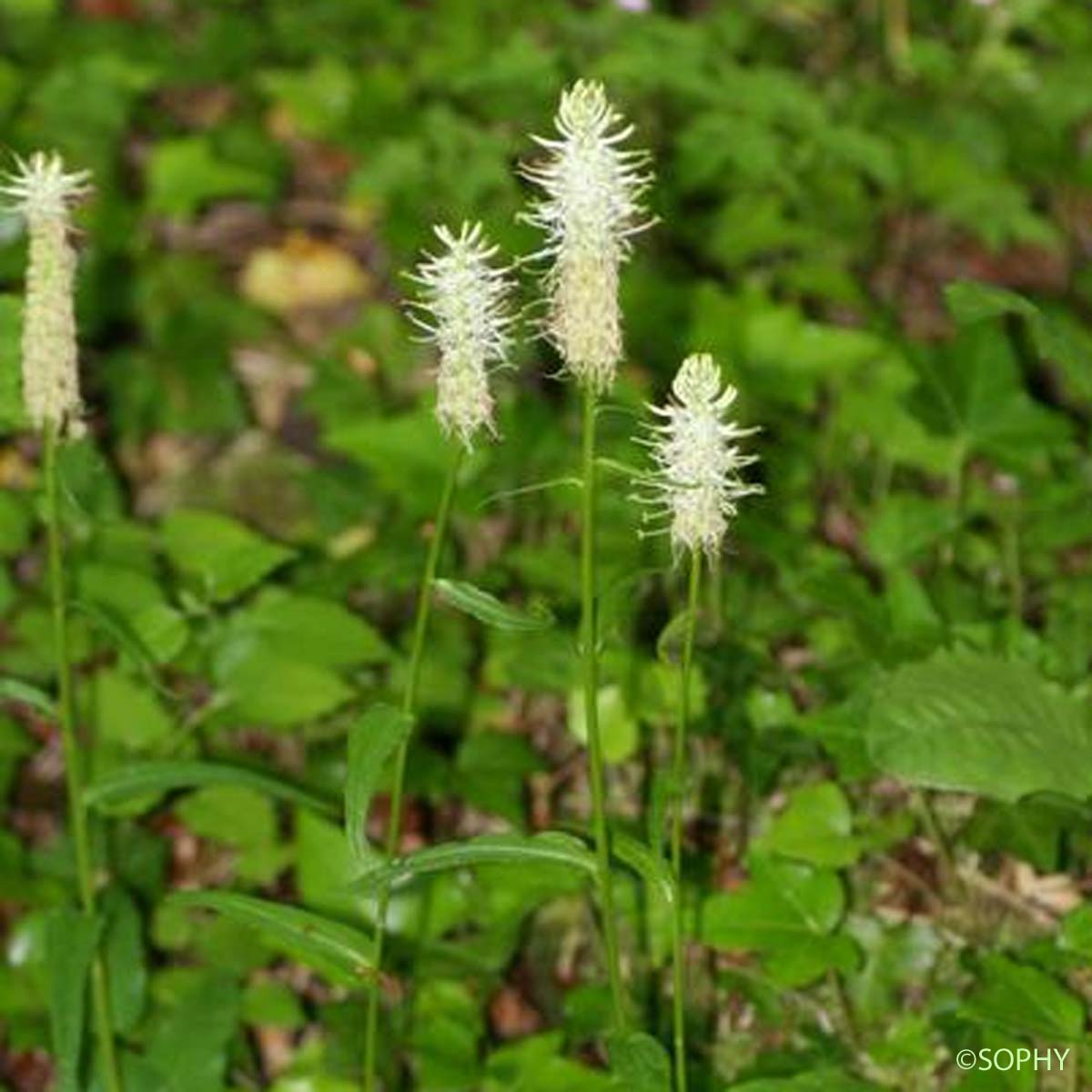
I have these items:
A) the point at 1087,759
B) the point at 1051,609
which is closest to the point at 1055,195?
the point at 1051,609

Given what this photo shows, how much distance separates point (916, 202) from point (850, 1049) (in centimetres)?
216

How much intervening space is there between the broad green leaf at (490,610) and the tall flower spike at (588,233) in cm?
23

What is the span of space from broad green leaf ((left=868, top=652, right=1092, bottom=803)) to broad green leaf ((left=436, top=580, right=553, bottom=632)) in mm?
595

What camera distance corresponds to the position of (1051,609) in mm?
2928

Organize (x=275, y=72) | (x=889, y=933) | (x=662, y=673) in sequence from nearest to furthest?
(x=889, y=933)
(x=662, y=673)
(x=275, y=72)

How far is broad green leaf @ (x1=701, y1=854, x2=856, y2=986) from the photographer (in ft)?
7.64

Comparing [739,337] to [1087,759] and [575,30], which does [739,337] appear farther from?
[1087,759]

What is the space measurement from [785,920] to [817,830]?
155 mm

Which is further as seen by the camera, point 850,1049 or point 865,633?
point 865,633

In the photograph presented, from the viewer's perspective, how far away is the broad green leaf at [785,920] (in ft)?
7.64

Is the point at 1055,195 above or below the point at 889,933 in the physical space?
above

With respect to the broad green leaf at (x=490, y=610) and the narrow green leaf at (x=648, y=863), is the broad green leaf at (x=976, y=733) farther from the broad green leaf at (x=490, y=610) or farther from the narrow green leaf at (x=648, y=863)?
the broad green leaf at (x=490, y=610)
